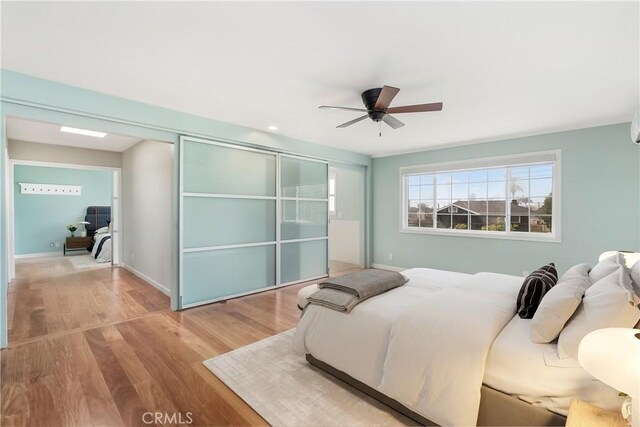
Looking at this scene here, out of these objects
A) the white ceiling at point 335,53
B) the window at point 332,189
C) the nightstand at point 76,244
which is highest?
the white ceiling at point 335,53

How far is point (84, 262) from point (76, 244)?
4.68 ft

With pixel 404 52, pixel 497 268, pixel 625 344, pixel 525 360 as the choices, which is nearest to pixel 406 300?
pixel 525 360

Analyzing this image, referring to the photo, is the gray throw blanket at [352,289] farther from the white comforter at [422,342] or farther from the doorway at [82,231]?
the doorway at [82,231]

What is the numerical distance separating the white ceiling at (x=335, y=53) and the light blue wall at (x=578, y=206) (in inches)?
20.0

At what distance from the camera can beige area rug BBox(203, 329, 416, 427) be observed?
1.74m

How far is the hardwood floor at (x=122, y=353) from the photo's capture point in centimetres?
181

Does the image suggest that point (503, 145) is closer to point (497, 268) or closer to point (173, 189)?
point (497, 268)

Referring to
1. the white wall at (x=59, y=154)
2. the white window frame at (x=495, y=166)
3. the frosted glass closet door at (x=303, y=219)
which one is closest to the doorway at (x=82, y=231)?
the white wall at (x=59, y=154)

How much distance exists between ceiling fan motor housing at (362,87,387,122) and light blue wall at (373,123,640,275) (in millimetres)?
2821

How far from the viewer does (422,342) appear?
1.65 metres

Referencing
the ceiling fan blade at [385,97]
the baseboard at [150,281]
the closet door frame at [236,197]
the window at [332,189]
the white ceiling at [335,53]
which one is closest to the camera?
the white ceiling at [335,53]

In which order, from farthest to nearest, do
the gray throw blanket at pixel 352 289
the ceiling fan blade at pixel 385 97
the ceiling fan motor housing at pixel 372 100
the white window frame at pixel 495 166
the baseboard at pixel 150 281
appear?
the baseboard at pixel 150 281, the white window frame at pixel 495 166, the ceiling fan motor housing at pixel 372 100, the ceiling fan blade at pixel 385 97, the gray throw blanket at pixel 352 289

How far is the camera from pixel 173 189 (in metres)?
3.53

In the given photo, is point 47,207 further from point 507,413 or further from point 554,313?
point 554,313
